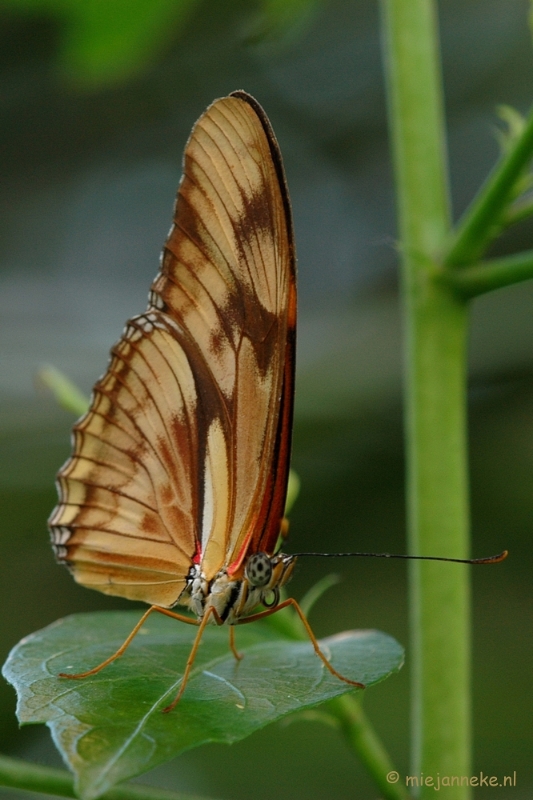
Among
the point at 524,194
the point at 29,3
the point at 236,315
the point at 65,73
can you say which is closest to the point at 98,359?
the point at 65,73

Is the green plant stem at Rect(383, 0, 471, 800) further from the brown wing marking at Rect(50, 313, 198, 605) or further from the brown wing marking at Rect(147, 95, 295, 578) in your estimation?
the brown wing marking at Rect(50, 313, 198, 605)

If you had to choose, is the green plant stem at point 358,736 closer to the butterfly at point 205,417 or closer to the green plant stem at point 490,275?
the butterfly at point 205,417

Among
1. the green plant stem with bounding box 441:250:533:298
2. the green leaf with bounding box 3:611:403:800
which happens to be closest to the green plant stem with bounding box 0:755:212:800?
the green leaf with bounding box 3:611:403:800

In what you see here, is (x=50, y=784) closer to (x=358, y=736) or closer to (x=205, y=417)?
(x=358, y=736)

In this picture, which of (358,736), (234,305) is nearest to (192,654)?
(358,736)

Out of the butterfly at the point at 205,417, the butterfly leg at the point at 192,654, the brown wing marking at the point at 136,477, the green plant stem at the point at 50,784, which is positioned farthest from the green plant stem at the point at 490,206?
the green plant stem at the point at 50,784

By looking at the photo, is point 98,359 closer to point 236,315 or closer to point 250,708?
point 236,315
